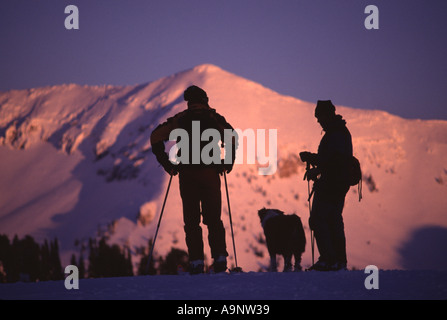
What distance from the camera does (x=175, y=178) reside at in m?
59.2

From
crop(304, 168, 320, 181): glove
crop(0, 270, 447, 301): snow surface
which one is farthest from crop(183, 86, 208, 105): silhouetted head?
crop(0, 270, 447, 301): snow surface

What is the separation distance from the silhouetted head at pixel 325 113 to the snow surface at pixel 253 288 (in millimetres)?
2352

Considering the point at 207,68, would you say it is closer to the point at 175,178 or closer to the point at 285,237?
the point at 175,178

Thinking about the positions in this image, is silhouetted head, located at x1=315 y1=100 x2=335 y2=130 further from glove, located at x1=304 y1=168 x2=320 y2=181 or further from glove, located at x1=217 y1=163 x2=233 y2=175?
glove, located at x1=217 y1=163 x2=233 y2=175

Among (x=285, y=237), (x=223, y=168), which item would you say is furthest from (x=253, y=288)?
(x=285, y=237)

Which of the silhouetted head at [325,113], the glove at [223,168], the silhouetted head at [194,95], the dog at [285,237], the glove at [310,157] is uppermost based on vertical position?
the silhouetted head at [194,95]

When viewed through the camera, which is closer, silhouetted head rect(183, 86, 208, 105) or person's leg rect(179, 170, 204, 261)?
person's leg rect(179, 170, 204, 261)

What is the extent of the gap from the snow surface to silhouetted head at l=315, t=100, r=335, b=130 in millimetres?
2352

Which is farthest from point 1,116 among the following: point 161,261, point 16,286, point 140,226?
point 16,286

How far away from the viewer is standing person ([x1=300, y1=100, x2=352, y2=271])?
25.1 ft

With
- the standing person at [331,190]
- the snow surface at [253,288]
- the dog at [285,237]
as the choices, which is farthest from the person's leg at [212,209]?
the dog at [285,237]

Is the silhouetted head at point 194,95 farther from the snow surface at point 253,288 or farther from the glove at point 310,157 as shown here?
the snow surface at point 253,288

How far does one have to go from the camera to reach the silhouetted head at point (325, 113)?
7887 mm

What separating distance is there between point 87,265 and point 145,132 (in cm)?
2786
